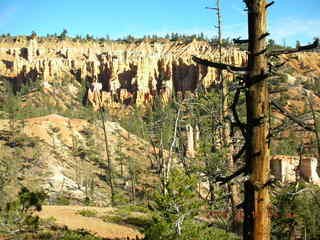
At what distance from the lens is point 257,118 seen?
3041 millimetres

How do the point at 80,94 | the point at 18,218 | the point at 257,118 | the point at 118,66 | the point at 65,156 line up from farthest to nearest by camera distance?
the point at 118,66 < the point at 80,94 < the point at 65,156 < the point at 18,218 < the point at 257,118

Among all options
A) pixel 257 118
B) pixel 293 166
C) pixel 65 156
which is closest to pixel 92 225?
pixel 257 118

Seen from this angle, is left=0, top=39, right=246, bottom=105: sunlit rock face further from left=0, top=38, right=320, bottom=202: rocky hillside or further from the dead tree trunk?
the dead tree trunk

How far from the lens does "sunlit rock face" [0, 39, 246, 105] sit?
4451 inches

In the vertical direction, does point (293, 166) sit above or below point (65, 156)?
below

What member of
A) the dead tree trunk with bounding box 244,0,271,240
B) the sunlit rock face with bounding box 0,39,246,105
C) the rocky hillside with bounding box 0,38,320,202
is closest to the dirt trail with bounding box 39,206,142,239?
the dead tree trunk with bounding box 244,0,271,240

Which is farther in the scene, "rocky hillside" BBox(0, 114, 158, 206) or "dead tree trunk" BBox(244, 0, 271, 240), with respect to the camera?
"rocky hillside" BBox(0, 114, 158, 206)

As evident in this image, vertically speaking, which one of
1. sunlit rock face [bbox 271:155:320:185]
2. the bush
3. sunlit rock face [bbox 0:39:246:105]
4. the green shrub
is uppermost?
sunlit rock face [bbox 0:39:246:105]

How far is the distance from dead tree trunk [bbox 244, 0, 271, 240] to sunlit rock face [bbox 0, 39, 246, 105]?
99.4 metres

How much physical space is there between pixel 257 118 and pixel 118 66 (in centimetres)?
11861

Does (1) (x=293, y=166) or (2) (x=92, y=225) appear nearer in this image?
(2) (x=92, y=225)

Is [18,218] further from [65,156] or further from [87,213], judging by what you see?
[65,156]

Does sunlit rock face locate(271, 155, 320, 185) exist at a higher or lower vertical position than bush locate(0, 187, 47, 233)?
lower

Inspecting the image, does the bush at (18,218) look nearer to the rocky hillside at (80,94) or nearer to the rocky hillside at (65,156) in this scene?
the rocky hillside at (65,156)
